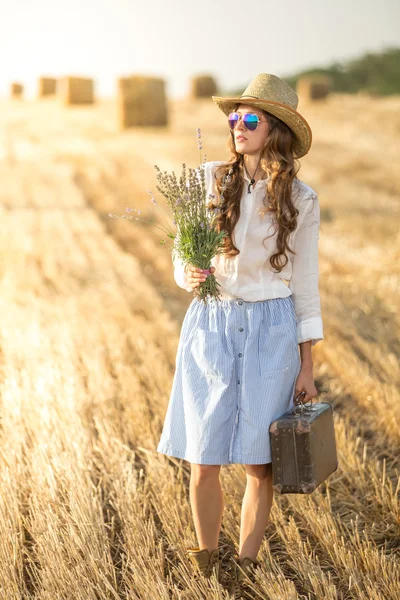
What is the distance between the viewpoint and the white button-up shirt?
3.22 m

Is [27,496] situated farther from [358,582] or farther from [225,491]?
[358,582]

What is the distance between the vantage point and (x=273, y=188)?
3.16m

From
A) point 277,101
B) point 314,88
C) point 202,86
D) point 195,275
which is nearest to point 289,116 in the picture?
point 277,101

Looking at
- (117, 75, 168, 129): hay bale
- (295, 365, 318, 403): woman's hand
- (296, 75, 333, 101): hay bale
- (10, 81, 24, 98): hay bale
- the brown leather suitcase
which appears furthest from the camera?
(10, 81, 24, 98): hay bale

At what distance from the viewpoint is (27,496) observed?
3.84 m

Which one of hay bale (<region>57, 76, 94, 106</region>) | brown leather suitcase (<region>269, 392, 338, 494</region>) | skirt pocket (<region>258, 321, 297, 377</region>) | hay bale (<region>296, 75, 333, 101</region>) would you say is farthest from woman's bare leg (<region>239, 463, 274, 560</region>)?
hay bale (<region>57, 76, 94, 106</region>)

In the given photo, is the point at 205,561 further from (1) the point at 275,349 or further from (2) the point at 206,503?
(1) the point at 275,349

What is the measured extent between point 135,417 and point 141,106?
1509cm

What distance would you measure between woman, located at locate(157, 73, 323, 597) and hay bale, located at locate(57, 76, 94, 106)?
21.7 m

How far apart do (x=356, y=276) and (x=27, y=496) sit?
16.1ft

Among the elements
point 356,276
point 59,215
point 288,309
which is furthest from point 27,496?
point 59,215

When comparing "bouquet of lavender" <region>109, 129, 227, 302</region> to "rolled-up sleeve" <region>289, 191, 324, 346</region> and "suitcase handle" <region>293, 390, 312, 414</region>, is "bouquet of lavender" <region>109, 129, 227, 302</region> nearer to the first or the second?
"rolled-up sleeve" <region>289, 191, 324, 346</region>

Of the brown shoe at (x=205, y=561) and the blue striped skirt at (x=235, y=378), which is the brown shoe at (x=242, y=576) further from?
the blue striped skirt at (x=235, y=378)

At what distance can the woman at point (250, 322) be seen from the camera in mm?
3146
